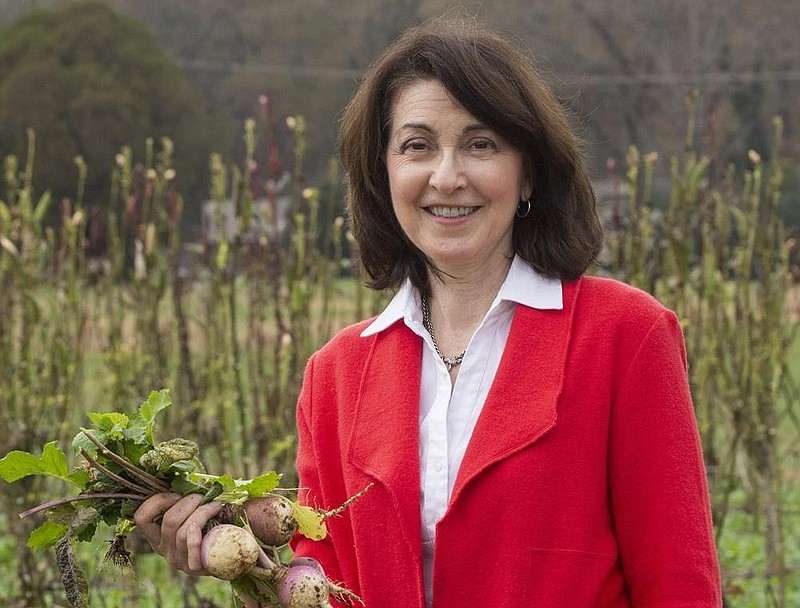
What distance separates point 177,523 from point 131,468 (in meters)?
0.10

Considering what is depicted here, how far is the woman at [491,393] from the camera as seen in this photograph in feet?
5.78

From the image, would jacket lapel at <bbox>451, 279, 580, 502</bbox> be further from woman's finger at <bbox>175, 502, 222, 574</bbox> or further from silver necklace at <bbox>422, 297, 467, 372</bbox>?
woman's finger at <bbox>175, 502, 222, 574</bbox>

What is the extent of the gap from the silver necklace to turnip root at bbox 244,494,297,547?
36 cm

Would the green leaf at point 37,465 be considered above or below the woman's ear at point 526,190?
below

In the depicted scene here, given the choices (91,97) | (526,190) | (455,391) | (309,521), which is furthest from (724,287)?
(91,97)

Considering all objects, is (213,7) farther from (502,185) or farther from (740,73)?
(502,185)

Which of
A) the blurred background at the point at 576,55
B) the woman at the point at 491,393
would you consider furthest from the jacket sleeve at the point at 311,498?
the blurred background at the point at 576,55

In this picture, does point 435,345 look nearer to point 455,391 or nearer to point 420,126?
point 455,391

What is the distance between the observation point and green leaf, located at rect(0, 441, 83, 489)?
5.85 feet

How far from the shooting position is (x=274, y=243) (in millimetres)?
4680

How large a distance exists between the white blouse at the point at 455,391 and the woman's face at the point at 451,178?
9cm

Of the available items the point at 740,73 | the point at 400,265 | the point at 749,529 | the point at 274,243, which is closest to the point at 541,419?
the point at 400,265

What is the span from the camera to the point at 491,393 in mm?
1852

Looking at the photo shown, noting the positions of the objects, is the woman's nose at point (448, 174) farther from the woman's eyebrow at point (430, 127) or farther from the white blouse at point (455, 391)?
the white blouse at point (455, 391)
